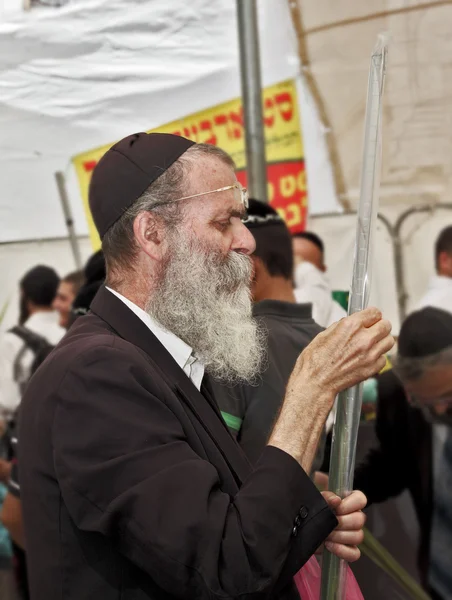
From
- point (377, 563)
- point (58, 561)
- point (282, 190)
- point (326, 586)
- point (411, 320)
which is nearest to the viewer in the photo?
point (58, 561)

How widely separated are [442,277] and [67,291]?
5.13 feet

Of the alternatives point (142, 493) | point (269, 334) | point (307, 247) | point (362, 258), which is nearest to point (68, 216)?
point (307, 247)

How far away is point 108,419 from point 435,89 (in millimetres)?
2588

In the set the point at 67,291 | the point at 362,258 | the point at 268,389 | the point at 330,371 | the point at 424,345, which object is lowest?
the point at 424,345

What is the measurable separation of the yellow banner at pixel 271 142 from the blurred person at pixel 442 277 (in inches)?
24.3

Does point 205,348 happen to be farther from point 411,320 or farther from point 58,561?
point 411,320

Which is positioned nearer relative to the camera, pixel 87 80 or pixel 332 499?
pixel 332 499

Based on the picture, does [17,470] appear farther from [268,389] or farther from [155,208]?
[155,208]

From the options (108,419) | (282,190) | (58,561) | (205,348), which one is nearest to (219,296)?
(205,348)

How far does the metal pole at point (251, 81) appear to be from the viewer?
321cm

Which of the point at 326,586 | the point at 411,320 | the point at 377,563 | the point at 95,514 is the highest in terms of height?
the point at 95,514

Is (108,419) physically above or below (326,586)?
above

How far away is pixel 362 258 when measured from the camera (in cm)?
139

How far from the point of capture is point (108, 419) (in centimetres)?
125
